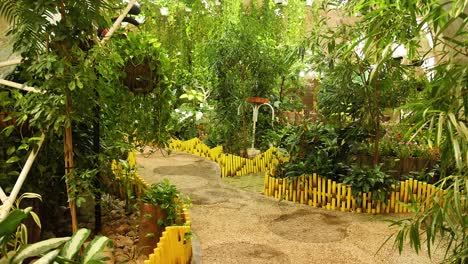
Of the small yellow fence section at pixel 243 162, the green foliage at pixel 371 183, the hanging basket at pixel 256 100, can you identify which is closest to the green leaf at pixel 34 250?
the green foliage at pixel 371 183

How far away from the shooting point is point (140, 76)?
10.7ft

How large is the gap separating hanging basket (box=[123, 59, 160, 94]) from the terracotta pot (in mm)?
984

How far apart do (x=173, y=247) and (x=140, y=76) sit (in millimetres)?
1382

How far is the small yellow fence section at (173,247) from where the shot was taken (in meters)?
2.71

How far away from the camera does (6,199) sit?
255cm

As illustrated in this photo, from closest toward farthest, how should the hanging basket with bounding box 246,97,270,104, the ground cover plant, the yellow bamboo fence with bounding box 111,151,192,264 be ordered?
1. the ground cover plant
2. the yellow bamboo fence with bounding box 111,151,192,264
3. the hanging basket with bounding box 246,97,270,104

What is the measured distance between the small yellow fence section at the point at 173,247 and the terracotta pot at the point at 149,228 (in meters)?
0.27

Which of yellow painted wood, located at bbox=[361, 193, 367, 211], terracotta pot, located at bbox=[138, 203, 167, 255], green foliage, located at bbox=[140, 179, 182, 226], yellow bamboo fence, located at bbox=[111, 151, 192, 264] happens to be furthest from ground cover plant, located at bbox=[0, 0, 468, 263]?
yellow bamboo fence, located at bbox=[111, 151, 192, 264]

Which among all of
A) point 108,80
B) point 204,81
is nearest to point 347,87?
point 108,80

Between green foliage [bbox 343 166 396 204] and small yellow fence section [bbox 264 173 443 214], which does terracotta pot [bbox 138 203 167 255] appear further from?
green foliage [bbox 343 166 396 204]

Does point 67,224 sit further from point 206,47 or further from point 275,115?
point 275,115

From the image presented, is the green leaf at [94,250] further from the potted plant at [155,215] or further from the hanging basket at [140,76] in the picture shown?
the hanging basket at [140,76]

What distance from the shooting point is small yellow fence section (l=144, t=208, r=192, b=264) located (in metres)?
2.71

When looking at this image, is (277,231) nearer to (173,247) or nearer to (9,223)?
(173,247)
